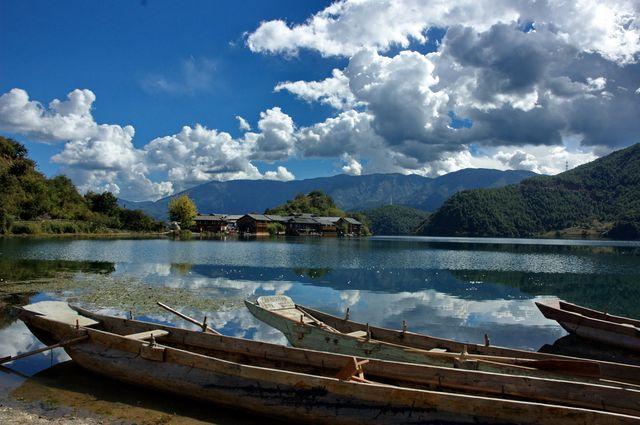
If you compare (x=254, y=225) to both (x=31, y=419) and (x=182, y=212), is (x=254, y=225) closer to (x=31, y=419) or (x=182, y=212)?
(x=182, y=212)

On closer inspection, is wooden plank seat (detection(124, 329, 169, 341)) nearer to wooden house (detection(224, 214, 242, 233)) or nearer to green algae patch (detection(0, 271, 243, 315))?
green algae patch (detection(0, 271, 243, 315))

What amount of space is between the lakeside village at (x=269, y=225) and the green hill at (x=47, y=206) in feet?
58.1

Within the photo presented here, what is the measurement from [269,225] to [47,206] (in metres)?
56.5

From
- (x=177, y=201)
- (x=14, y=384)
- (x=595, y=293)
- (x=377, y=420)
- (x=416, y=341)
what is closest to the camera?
(x=377, y=420)

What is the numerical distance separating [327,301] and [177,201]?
Result: 349ft

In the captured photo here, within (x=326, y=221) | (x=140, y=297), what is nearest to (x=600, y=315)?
(x=140, y=297)

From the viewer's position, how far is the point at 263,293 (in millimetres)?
26969

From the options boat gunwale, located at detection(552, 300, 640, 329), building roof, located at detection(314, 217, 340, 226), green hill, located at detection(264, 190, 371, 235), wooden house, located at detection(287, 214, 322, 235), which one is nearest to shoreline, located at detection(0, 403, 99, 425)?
boat gunwale, located at detection(552, 300, 640, 329)

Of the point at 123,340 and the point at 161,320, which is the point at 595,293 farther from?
the point at 123,340

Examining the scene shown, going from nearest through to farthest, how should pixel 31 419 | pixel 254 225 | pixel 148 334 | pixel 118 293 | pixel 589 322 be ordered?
pixel 31 419, pixel 148 334, pixel 589 322, pixel 118 293, pixel 254 225

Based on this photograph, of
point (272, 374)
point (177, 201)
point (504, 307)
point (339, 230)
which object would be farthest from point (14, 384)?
point (339, 230)

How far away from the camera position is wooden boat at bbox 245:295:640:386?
8.84 meters

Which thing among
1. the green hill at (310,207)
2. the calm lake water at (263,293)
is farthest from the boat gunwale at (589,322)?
the green hill at (310,207)

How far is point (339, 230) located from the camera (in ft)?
474
